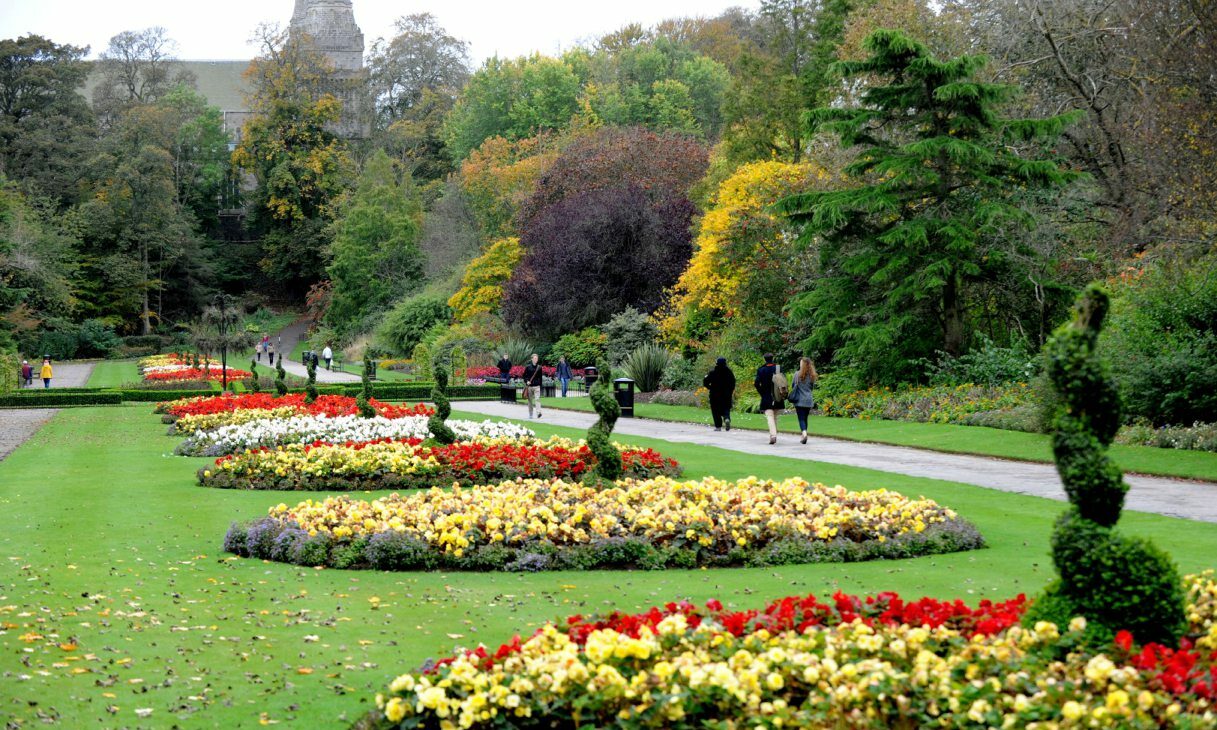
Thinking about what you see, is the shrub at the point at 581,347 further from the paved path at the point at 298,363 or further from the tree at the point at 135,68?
the tree at the point at 135,68

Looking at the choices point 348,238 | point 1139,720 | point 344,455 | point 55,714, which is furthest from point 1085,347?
point 348,238

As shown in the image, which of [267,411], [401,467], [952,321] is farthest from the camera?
[952,321]

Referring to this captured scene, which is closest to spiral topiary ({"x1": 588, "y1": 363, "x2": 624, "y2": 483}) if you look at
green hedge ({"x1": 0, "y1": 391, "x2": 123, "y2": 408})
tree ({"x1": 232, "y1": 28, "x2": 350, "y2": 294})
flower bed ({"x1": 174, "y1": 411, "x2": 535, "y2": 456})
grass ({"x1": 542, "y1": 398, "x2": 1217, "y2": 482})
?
grass ({"x1": 542, "y1": 398, "x2": 1217, "y2": 482})

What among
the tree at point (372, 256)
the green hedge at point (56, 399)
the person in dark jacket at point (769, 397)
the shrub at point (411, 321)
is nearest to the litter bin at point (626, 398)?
the person in dark jacket at point (769, 397)

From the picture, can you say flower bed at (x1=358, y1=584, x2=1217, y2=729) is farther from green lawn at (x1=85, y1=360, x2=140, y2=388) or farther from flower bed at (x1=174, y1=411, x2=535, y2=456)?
green lawn at (x1=85, y1=360, x2=140, y2=388)

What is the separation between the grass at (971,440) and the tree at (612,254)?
16533 millimetres

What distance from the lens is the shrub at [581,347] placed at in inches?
1699

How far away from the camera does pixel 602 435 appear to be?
12.2 m

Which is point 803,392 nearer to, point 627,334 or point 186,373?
point 627,334

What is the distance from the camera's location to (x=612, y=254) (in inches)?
1729

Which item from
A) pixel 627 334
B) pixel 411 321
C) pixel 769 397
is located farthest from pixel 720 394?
pixel 411 321

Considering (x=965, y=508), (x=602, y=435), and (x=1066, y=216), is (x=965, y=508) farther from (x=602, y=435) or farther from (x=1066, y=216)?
(x=1066, y=216)

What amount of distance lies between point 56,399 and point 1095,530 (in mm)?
34001

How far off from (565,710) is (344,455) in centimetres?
1054
